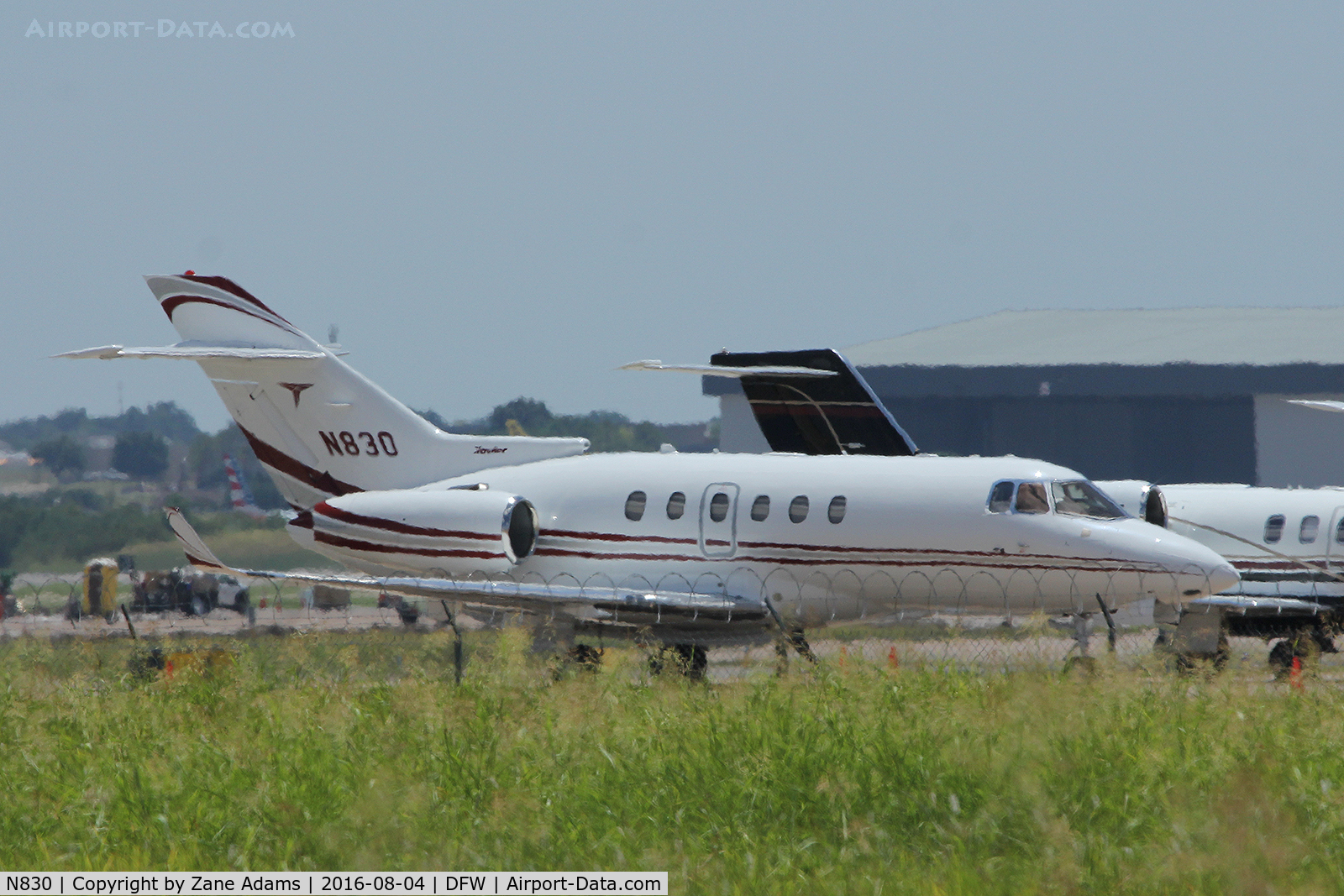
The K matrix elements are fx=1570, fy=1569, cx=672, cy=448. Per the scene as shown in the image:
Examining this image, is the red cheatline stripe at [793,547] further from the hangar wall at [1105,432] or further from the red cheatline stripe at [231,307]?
the hangar wall at [1105,432]

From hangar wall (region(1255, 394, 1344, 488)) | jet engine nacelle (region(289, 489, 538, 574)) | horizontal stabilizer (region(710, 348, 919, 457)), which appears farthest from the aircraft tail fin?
hangar wall (region(1255, 394, 1344, 488))

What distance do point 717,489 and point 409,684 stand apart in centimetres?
708

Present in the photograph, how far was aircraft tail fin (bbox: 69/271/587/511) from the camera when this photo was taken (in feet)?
72.8

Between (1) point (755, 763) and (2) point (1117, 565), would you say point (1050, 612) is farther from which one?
(1) point (755, 763)

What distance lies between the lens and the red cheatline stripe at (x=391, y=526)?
19578 mm

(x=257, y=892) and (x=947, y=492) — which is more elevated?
(x=947, y=492)

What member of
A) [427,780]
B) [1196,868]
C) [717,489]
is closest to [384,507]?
[717,489]

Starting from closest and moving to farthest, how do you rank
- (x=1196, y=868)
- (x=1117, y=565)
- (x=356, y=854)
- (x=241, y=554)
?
(x=1196, y=868) < (x=356, y=854) < (x=1117, y=565) < (x=241, y=554)

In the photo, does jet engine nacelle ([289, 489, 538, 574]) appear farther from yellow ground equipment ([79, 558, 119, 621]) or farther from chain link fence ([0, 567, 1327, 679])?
yellow ground equipment ([79, 558, 119, 621])

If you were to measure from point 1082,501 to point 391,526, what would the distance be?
854cm

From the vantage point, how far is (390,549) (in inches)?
791

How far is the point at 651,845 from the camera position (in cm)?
835

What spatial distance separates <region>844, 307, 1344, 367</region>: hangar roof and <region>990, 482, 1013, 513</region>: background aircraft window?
144 ft
